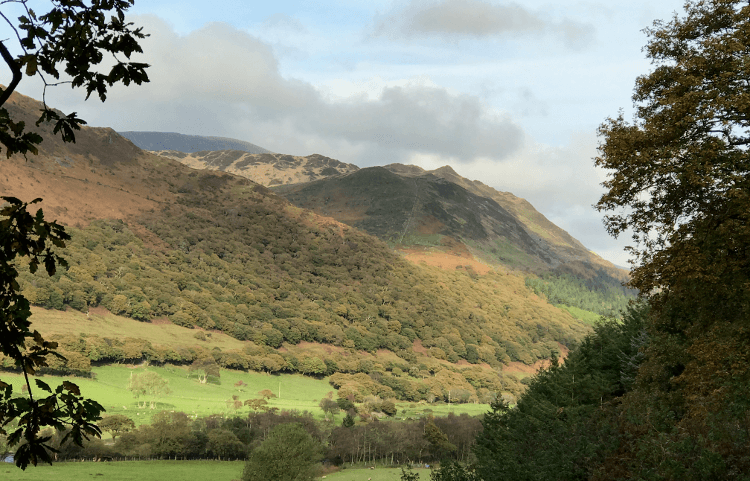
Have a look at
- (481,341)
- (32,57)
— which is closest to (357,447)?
(32,57)

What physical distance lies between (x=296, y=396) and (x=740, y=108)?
117550 millimetres

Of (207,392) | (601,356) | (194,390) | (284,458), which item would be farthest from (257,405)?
(601,356)

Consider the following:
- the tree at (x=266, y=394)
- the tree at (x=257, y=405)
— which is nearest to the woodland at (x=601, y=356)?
the tree at (x=257, y=405)

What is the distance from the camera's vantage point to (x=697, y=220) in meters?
17.5

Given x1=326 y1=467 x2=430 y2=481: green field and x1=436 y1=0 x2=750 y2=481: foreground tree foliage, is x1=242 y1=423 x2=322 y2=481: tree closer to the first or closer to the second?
x1=326 y1=467 x2=430 y2=481: green field

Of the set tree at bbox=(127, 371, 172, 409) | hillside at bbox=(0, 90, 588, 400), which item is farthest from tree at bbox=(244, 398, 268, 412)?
hillside at bbox=(0, 90, 588, 400)

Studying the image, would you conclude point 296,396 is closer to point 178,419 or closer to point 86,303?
point 178,419

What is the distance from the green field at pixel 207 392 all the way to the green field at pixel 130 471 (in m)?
13.2

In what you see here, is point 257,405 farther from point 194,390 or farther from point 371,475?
point 371,475

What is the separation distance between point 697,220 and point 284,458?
58780 mm

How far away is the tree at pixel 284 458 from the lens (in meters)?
64.2

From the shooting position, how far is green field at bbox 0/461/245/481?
65375 millimetres

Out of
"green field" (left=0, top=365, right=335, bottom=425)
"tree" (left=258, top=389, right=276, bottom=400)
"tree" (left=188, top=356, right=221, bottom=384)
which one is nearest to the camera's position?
"green field" (left=0, top=365, right=335, bottom=425)

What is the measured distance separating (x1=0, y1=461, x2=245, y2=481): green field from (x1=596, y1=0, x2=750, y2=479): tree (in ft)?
215
